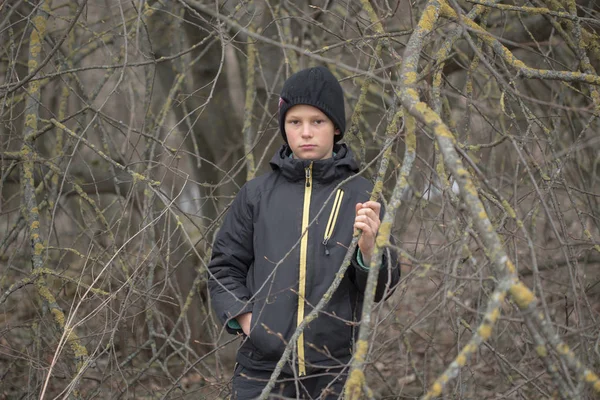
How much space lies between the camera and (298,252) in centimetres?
242

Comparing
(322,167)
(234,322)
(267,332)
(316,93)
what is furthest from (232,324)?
(316,93)

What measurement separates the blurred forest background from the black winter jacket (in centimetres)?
16

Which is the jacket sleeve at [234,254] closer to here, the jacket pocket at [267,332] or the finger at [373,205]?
the jacket pocket at [267,332]

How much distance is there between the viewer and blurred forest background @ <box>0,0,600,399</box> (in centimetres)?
191

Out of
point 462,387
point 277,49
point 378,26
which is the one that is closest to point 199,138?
point 277,49

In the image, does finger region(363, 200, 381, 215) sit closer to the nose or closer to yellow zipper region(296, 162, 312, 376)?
yellow zipper region(296, 162, 312, 376)

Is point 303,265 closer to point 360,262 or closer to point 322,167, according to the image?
point 360,262

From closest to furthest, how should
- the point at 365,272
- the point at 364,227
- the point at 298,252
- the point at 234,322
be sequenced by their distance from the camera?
1. the point at 364,227
2. the point at 365,272
3. the point at 298,252
4. the point at 234,322

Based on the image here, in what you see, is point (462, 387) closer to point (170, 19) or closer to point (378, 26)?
point (378, 26)

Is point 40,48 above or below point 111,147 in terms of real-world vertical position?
above

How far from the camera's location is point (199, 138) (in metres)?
5.11

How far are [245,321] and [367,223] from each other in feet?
1.98

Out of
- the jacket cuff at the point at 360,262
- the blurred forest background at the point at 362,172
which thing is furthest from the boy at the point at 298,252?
the blurred forest background at the point at 362,172

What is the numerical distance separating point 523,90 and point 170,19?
2.32 m
